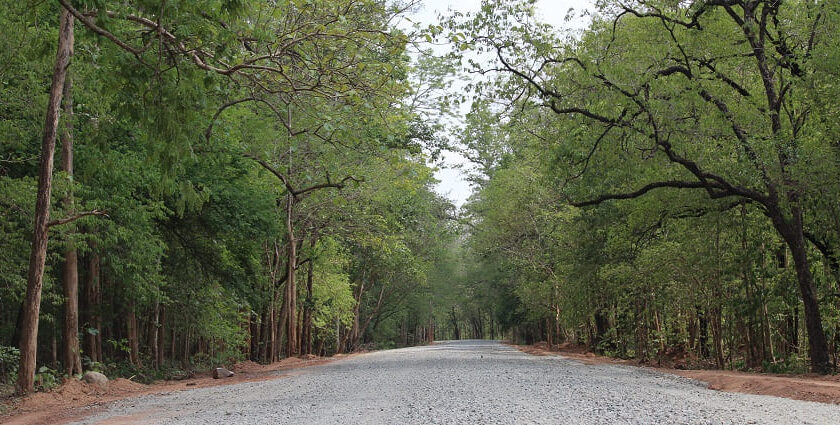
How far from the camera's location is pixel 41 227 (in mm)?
10367

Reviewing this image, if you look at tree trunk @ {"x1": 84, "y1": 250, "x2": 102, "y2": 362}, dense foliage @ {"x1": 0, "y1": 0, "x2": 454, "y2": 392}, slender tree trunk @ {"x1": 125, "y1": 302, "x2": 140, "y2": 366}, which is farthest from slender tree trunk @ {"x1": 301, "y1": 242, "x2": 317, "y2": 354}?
tree trunk @ {"x1": 84, "y1": 250, "x2": 102, "y2": 362}

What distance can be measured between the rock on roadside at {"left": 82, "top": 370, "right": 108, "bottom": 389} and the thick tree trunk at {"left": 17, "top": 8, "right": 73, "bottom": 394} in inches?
69.2

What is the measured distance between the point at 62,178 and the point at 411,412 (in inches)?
289

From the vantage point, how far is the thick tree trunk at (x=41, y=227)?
10359 mm

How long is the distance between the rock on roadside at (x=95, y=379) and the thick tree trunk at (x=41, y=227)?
1756 mm

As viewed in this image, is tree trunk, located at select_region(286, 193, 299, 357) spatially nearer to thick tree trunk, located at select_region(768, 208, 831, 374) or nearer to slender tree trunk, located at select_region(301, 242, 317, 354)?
slender tree trunk, located at select_region(301, 242, 317, 354)

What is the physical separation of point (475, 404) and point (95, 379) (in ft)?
27.0

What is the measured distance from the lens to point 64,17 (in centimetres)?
1095

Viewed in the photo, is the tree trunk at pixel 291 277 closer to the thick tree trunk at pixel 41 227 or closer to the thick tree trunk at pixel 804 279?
the thick tree trunk at pixel 41 227

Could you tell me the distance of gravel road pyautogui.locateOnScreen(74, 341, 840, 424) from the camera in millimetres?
6590

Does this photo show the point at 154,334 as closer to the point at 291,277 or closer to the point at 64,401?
the point at 291,277

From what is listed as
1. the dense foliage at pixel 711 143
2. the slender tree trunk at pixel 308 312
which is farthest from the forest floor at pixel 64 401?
the slender tree trunk at pixel 308 312

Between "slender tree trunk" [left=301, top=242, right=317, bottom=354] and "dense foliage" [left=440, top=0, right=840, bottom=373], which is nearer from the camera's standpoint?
"dense foliage" [left=440, top=0, right=840, bottom=373]

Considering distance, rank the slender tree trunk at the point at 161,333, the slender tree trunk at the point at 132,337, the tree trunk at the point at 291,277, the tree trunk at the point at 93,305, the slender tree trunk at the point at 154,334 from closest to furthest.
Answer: the tree trunk at the point at 93,305 → the slender tree trunk at the point at 132,337 → the slender tree trunk at the point at 154,334 → the slender tree trunk at the point at 161,333 → the tree trunk at the point at 291,277
